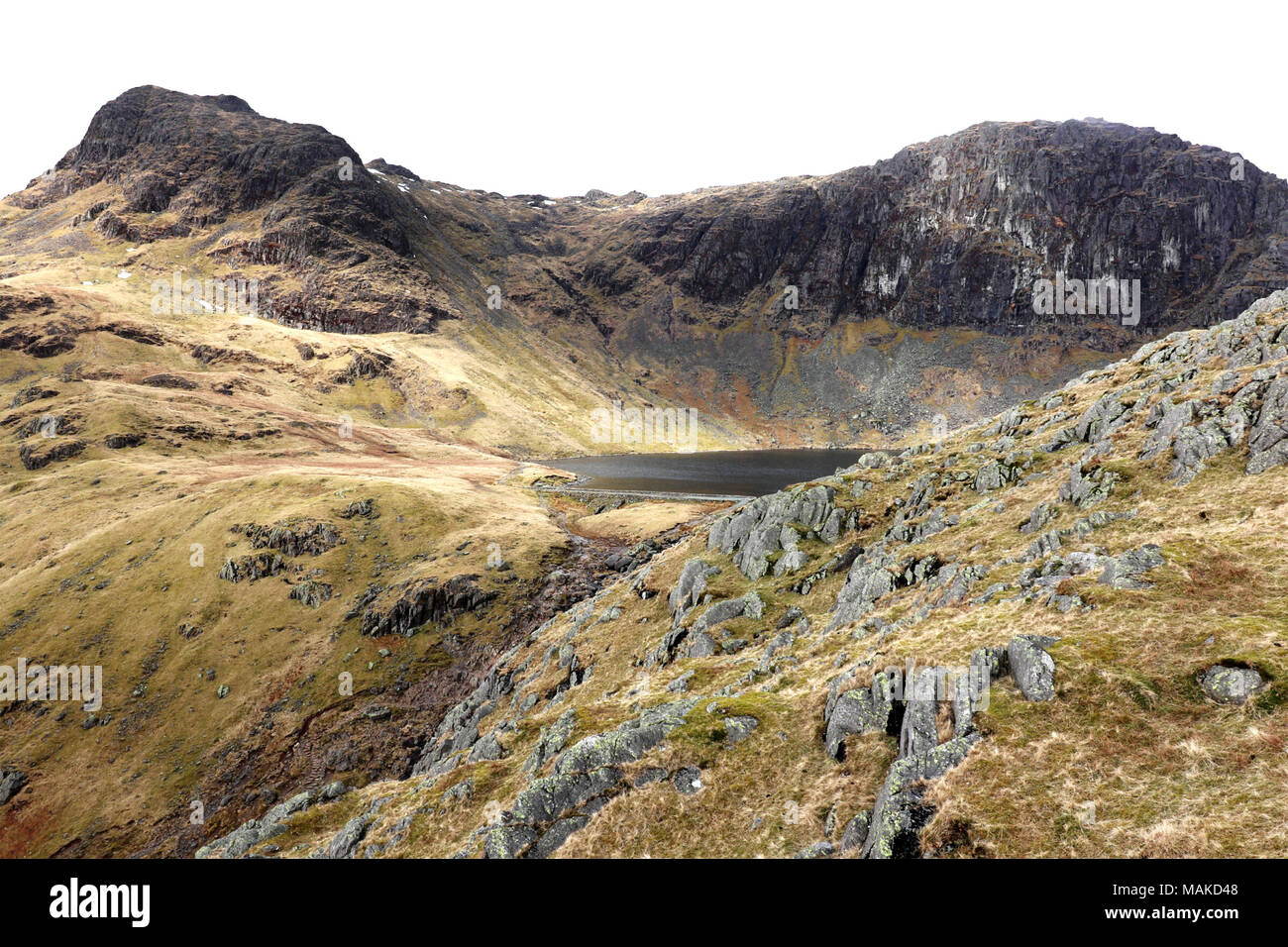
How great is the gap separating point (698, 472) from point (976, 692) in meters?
140

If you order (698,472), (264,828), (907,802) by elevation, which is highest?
(698,472)

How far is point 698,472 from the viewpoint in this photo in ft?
511

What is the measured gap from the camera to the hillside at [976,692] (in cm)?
1228

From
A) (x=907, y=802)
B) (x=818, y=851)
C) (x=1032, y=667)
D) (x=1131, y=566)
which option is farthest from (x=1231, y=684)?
(x=818, y=851)

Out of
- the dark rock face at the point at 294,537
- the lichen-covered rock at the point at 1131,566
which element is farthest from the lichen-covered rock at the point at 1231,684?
the dark rock face at the point at 294,537

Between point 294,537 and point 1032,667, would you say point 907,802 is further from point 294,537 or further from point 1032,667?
point 294,537

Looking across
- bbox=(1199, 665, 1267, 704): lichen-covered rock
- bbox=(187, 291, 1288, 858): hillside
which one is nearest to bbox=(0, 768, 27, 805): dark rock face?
bbox=(187, 291, 1288, 858): hillside

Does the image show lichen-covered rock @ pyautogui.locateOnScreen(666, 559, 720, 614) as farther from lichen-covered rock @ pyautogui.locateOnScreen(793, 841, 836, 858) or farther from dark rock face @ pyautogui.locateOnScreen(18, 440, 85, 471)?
dark rock face @ pyautogui.locateOnScreen(18, 440, 85, 471)

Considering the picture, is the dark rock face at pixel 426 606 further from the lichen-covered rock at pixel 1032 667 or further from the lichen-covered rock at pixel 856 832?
the lichen-covered rock at pixel 1032 667

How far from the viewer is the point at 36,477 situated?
95.8 m

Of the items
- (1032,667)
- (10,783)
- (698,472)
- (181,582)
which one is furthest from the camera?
(698,472)
